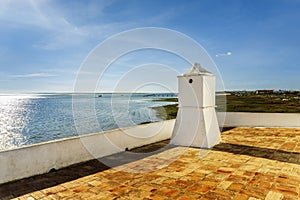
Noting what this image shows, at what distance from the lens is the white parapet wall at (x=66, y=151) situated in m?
3.01

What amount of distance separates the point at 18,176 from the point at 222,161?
3.28 m

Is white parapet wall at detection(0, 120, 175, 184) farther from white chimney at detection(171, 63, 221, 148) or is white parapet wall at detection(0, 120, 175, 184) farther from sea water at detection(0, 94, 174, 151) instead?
sea water at detection(0, 94, 174, 151)

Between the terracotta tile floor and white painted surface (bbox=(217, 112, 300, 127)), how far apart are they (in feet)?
10.2

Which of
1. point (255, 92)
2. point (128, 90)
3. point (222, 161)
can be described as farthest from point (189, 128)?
point (255, 92)

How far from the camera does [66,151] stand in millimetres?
3674

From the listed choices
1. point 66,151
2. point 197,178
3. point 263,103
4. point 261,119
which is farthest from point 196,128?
point 263,103

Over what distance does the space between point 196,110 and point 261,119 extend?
4046 mm

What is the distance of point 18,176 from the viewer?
3.07 meters

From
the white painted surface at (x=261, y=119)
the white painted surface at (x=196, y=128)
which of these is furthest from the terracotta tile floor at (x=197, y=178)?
the white painted surface at (x=261, y=119)

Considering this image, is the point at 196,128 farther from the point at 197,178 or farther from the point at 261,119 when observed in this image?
the point at 261,119

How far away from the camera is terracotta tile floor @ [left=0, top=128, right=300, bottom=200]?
2582 millimetres

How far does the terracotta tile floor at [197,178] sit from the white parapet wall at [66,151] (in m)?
0.64

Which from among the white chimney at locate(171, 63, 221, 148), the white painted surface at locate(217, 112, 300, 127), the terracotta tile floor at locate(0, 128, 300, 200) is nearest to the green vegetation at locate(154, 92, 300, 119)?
the white painted surface at locate(217, 112, 300, 127)

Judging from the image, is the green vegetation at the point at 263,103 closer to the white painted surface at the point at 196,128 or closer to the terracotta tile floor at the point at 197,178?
the white painted surface at the point at 196,128
